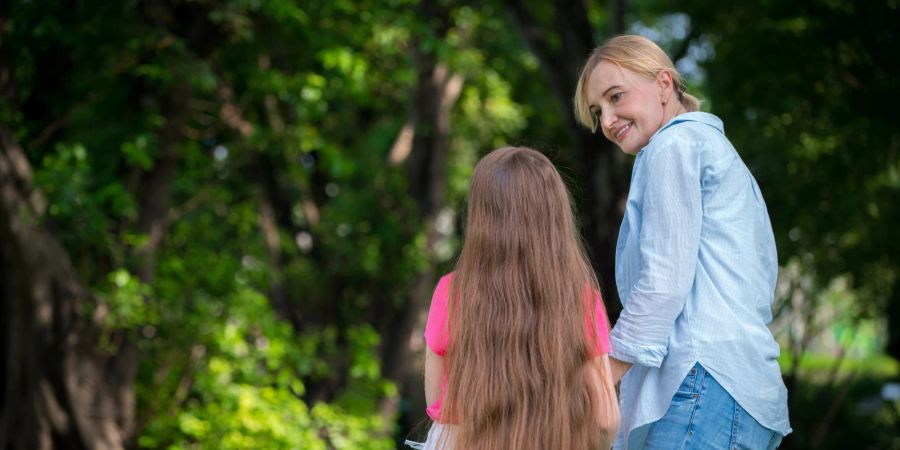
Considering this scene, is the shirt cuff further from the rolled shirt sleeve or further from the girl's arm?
the girl's arm

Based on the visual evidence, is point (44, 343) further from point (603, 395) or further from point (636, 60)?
point (636, 60)

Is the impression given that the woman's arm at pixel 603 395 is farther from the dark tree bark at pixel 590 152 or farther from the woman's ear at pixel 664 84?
the dark tree bark at pixel 590 152

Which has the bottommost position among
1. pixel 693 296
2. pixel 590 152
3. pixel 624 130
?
pixel 590 152

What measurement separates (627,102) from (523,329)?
617 mm

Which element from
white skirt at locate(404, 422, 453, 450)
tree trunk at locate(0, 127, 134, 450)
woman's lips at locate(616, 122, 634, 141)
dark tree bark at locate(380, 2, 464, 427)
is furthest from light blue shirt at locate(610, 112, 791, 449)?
dark tree bark at locate(380, 2, 464, 427)

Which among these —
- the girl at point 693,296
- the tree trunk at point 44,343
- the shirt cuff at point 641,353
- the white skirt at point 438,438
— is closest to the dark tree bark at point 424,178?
the tree trunk at point 44,343

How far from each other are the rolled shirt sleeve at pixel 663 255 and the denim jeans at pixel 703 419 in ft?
0.32

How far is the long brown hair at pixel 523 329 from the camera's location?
2467mm

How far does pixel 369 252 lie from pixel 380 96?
5.58ft

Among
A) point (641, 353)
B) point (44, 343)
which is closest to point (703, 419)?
point (641, 353)

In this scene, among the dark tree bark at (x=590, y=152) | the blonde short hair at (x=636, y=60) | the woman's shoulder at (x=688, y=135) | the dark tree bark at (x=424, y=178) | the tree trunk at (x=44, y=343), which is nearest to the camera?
the woman's shoulder at (x=688, y=135)

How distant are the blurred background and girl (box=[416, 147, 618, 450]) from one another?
12.6ft

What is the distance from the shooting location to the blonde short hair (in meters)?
2.54

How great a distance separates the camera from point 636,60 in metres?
2.53
